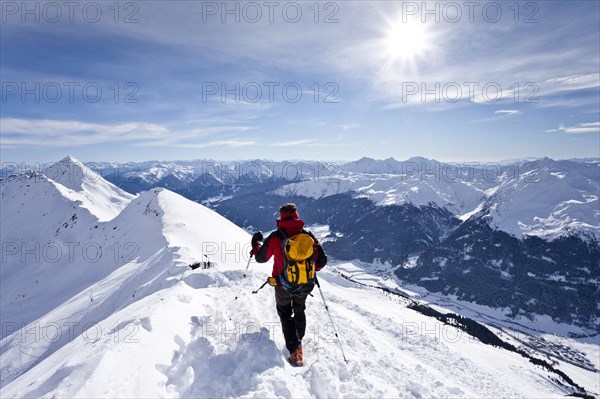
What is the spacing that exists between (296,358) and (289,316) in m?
1.27

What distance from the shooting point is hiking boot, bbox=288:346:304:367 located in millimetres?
9886

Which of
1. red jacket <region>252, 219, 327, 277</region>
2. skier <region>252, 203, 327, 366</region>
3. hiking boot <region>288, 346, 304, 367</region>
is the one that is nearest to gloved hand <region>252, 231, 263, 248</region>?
skier <region>252, 203, 327, 366</region>

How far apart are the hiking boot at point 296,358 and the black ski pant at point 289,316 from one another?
0.40ft

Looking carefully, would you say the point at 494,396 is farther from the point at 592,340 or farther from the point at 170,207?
the point at 592,340

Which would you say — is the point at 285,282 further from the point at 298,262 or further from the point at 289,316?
the point at 289,316

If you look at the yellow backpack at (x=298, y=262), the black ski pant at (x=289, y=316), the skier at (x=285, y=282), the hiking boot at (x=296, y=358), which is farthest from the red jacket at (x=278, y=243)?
the hiking boot at (x=296, y=358)

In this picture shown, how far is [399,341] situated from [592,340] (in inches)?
9292

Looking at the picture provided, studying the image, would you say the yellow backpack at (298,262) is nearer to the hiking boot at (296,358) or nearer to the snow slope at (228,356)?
the hiking boot at (296,358)

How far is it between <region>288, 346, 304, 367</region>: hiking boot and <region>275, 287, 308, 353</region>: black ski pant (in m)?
0.12

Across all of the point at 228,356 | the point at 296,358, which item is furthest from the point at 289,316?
the point at 228,356

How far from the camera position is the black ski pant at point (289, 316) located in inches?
403

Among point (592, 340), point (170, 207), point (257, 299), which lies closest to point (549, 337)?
point (592, 340)

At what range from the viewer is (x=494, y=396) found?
14.8 meters

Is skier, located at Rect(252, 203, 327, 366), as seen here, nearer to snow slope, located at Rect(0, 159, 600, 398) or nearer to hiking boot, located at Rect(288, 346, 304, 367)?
hiking boot, located at Rect(288, 346, 304, 367)
